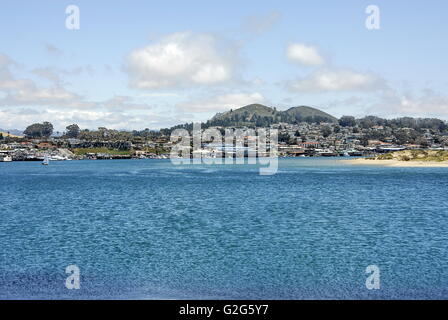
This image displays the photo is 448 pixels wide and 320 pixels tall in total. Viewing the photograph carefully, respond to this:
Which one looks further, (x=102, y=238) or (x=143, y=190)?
(x=143, y=190)

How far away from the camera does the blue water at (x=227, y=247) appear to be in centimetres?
2683

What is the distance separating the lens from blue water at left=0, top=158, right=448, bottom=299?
2683 cm

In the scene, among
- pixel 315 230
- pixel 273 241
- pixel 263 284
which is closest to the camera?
pixel 263 284

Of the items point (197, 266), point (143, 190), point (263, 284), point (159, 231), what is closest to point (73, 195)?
point (143, 190)

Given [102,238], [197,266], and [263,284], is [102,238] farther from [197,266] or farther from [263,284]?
[263,284]

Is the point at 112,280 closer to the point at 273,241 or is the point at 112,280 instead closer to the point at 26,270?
the point at 26,270

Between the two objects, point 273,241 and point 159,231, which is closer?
point 273,241

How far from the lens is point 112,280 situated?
93.6ft

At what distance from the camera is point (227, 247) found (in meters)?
37.7

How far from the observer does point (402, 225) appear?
156 ft
